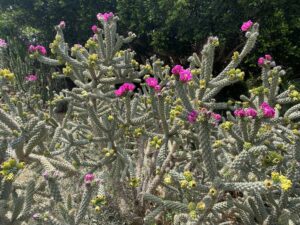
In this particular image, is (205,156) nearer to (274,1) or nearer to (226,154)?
(226,154)

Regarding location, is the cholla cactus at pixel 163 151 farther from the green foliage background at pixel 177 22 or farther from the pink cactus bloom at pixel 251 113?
the green foliage background at pixel 177 22

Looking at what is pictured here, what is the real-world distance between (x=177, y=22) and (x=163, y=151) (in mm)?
6398

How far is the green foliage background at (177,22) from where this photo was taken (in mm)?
8672

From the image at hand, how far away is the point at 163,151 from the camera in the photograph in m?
3.52

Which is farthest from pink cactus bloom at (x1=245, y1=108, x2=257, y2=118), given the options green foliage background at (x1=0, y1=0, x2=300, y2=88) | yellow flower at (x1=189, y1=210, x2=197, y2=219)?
green foliage background at (x1=0, y1=0, x2=300, y2=88)

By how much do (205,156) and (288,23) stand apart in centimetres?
743

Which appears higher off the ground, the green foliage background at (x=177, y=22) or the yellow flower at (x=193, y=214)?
the green foliage background at (x=177, y=22)

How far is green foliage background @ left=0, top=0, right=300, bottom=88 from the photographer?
8.67 m

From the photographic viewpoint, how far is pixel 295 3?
850cm

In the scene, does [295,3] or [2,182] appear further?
[295,3]

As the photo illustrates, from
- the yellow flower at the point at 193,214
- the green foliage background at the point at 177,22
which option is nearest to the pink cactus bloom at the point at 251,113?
the yellow flower at the point at 193,214

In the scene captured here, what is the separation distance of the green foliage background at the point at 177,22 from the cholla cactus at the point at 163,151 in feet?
14.4

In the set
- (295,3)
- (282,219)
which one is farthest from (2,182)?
(295,3)

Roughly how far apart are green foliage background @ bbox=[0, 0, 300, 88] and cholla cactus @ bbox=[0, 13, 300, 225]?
14.4ft
